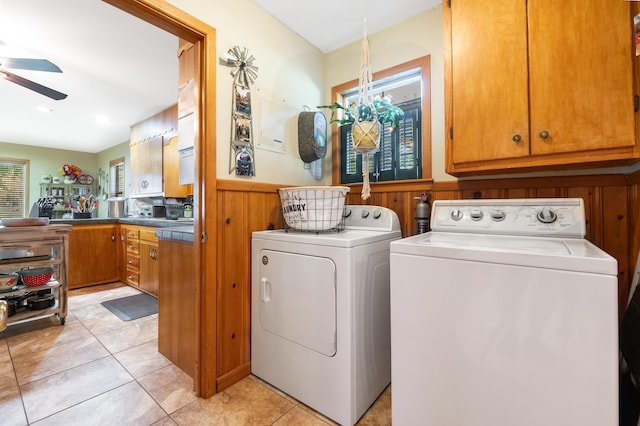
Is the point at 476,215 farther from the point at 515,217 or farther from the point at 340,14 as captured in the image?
the point at 340,14

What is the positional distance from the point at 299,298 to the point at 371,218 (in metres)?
0.71

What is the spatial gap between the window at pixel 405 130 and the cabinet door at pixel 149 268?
2.50m

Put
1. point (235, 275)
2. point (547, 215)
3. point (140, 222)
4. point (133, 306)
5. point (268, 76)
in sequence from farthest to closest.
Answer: point (140, 222), point (133, 306), point (268, 76), point (235, 275), point (547, 215)

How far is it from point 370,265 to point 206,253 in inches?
35.0

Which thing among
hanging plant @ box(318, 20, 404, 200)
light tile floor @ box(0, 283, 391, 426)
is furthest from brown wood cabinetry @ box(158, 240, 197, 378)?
hanging plant @ box(318, 20, 404, 200)

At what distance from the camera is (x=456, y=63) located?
1.47 m

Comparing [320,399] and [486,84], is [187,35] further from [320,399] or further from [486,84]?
[320,399]

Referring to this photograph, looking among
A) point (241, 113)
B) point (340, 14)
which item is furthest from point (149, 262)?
point (340, 14)

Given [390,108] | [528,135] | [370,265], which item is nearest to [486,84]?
[528,135]

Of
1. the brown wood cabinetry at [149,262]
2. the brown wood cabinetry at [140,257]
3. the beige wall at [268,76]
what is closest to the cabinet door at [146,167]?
the brown wood cabinetry at [140,257]

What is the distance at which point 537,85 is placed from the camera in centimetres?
127

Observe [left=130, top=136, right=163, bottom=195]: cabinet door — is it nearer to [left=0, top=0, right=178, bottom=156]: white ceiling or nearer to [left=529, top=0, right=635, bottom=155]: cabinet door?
[left=0, top=0, right=178, bottom=156]: white ceiling

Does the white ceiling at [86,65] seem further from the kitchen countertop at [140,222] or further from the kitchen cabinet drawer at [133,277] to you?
the kitchen cabinet drawer at [133,277]

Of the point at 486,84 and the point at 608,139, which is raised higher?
the point at 486,84
